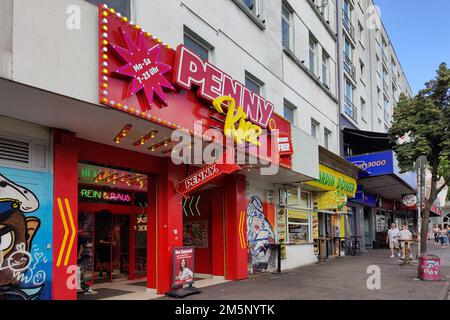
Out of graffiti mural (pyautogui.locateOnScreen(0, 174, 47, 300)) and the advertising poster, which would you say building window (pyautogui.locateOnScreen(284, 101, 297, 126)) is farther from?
graffiti mural (pyautogui.locateOnScreen(0, 174, 47, 300))

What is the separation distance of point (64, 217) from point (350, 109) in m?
21.4

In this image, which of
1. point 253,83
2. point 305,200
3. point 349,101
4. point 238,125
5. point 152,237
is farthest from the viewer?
point 349,101

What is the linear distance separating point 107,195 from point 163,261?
3.33 meters

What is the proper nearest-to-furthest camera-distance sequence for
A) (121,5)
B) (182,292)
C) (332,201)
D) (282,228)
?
(121,5)
(182,292)
(282,228)
(332,201)

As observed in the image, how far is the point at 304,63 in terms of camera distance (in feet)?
60.7

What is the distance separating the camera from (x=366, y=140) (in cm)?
2361

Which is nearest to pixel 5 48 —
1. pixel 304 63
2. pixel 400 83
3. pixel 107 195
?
pixel 107 195

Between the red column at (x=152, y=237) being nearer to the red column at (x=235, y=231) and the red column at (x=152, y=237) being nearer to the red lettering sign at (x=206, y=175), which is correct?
the red lettering sign at (x=206, y=175)

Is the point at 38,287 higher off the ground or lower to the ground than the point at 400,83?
lower

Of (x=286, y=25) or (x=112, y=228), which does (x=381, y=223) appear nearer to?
(x=286, y=25)

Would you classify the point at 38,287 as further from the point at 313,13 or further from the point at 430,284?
the point at 313,13

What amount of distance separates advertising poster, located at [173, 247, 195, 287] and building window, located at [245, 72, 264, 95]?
591cm

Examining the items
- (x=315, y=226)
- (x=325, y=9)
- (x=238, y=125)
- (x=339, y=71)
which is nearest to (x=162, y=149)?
(x=238, y=125)

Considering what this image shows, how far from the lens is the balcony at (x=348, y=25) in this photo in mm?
25791
